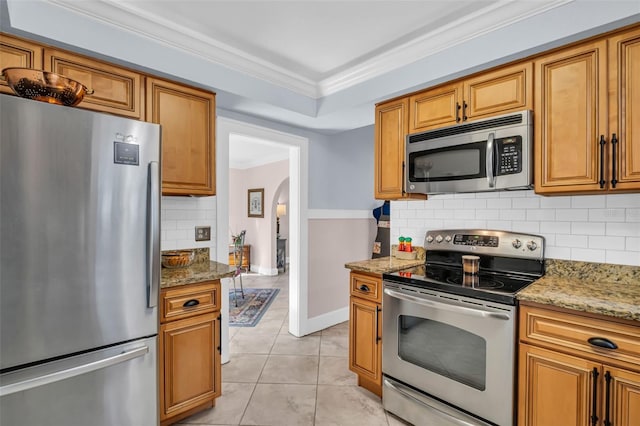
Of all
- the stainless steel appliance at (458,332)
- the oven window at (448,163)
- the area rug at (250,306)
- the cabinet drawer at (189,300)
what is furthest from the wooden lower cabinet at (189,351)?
the area rug at (250,306)

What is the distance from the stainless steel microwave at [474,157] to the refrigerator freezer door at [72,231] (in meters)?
1.74

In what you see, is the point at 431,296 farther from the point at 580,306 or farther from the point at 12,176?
the point at 12,176

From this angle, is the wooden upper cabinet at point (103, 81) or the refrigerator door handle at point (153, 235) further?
the wooden upper cabinet at point (103, 81)

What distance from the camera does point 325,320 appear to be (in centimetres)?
372

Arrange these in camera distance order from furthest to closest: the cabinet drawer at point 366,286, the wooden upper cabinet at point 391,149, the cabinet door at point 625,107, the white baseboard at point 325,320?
the white baseboard at point 325,320 → the wooden upper cabinet at point 391,149 → the cabinet drawer at point 366,286 → the cabinet door at point 625,107

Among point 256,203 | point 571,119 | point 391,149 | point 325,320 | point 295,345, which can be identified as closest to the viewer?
point 571,119

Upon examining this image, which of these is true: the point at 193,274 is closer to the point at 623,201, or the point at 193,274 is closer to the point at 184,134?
the point at 184,134

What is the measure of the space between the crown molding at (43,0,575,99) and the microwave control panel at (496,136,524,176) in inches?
26.8

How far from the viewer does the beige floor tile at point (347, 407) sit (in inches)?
81.7

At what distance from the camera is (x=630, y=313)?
1.29 metres

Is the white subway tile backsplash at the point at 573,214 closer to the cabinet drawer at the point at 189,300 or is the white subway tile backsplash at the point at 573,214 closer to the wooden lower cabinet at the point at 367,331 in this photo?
the wooden lower cabinet at the point at 367,331

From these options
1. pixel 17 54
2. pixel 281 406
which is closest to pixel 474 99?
pixel 281 406

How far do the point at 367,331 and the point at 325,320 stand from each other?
1.47 metres

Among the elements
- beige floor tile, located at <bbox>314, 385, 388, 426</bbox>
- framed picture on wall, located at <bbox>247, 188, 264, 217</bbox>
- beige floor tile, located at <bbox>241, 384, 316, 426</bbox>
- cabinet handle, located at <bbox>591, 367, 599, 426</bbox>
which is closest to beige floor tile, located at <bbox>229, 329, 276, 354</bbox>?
beige floor tile, located at <bbox>241, 384, 316, 426</bbox>
